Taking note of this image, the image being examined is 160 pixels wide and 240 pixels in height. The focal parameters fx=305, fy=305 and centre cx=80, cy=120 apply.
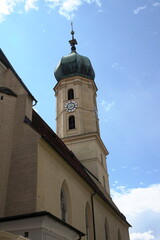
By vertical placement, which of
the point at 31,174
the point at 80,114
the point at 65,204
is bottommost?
the point at 65,204

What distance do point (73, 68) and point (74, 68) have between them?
0.36 ft

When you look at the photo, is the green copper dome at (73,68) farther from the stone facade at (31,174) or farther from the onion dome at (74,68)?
the stone facade at (31,174)

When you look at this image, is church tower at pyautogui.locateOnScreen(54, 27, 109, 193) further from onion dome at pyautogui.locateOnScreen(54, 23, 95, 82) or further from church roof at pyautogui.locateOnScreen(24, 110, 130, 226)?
church roof at pyautogui.locateOnScreen(24, 110, 130, 226)

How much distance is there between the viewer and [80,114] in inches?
1145

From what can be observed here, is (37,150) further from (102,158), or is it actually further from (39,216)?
(102,158)

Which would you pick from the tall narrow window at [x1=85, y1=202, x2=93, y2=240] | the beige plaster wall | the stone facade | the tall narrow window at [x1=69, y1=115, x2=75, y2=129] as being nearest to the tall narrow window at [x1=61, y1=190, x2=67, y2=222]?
the stone facade

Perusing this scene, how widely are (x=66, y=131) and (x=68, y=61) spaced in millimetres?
8403

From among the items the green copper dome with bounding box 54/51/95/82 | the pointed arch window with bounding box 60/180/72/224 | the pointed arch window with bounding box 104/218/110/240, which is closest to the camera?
the pointed arch window with bounding box 60/180/72/224

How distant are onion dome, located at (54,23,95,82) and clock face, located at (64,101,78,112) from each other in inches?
129

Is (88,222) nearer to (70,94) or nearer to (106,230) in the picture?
(106,230)

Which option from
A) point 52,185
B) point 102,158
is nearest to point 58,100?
point 102,158

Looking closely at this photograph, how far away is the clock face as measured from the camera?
2961 cm

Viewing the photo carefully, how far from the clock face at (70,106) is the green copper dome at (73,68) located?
10.8 feet

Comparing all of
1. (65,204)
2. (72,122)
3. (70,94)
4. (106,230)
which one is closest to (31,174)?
(65,204)
